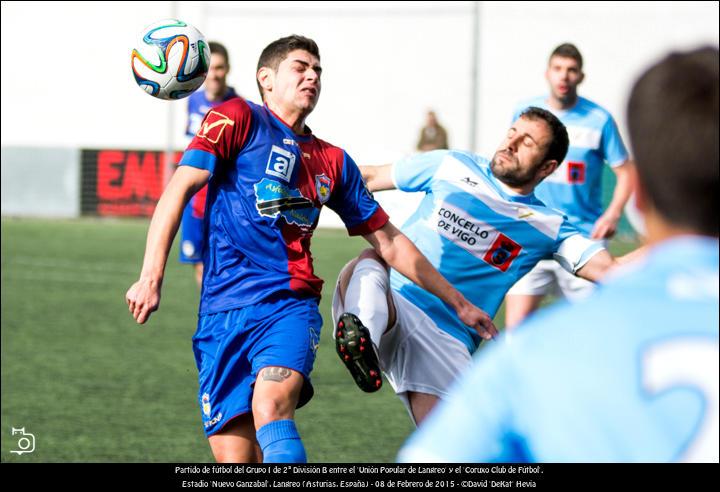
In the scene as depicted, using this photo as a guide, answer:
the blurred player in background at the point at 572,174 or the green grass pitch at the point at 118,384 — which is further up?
the blurred player in background at the point at 572,174

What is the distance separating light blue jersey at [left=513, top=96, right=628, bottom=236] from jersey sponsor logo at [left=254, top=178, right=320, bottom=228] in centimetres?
335

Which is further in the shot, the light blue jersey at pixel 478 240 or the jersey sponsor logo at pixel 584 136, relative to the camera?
the jersey sponsor logo at pixel 584 136

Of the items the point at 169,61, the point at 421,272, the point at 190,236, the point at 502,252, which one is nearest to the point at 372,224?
the point at 421,272

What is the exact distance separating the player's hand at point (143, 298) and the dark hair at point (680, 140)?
248cm

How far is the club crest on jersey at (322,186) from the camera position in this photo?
13.8 feet

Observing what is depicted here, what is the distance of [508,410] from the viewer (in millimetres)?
1230

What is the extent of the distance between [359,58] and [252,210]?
1531 centimetres

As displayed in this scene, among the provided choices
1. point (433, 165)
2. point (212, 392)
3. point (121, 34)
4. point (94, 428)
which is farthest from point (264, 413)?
point (121, 34)

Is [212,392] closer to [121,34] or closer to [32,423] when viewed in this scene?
[32,423]

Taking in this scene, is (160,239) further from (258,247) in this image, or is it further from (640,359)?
(640,359)

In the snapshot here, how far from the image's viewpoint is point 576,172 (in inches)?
283

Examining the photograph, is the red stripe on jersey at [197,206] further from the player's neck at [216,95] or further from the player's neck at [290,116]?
the player's neck at [290,116]

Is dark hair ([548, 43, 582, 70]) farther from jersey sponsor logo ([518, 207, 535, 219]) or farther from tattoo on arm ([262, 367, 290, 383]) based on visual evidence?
tattoo on arm ([262, 367, 290, 383])

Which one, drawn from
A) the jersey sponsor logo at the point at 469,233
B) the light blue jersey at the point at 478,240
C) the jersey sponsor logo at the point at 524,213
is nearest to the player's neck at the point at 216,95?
the light blue jersey at the point at 478,240
